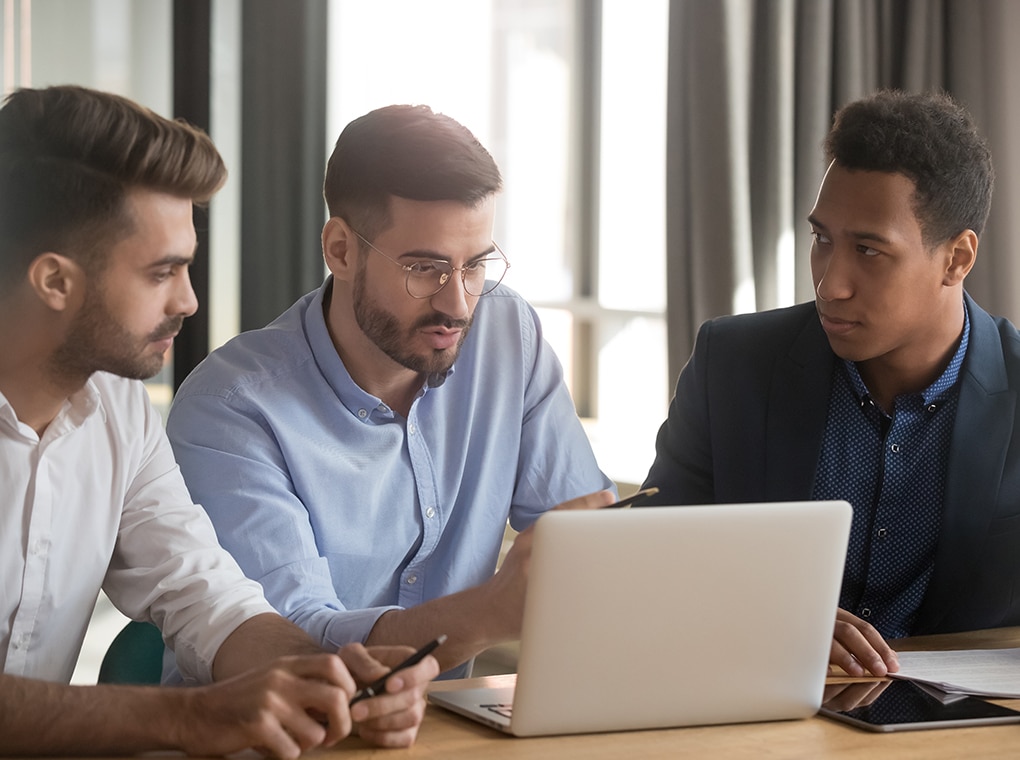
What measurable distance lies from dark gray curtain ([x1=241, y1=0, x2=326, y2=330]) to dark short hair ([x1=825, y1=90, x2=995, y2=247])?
8.15 ft

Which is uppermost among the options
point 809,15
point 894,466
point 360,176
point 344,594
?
point 809,15

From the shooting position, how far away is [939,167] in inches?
79.8

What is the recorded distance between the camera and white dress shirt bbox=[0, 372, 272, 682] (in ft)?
4.88

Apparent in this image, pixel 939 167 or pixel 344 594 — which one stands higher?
pixel 939 167

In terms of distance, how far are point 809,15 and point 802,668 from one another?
2401 millimetres

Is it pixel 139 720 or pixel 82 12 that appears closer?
pixel 139 720

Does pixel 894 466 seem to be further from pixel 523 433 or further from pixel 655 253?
pixel 655 253

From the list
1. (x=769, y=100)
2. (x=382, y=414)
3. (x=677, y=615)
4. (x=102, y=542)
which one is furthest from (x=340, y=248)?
(x=769, y=100)

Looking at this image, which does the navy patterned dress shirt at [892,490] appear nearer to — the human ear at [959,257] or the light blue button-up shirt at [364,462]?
the human ear at [959,257]

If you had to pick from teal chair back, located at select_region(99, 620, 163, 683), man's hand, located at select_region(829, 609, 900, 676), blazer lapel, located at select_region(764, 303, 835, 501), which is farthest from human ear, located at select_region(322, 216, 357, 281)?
man's hand, located at select_region(829, 609, 900, 676)

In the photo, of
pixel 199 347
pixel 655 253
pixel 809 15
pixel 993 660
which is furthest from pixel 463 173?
pixel 199 347

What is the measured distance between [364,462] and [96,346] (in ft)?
1.83

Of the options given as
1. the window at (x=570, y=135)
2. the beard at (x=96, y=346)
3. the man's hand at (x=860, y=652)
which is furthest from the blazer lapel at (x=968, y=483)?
the window at (x=570, y=135)

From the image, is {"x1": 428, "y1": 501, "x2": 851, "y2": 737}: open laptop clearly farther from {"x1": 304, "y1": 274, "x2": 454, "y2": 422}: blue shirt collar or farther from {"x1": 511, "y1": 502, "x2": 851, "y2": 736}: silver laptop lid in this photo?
{"x1": 304, "y1": 274, "x2": 454, "y2": 422}: blue shirt collar
